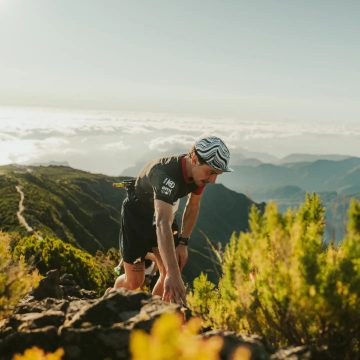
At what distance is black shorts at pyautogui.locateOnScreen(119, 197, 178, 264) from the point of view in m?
6.77

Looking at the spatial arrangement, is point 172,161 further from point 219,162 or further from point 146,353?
point 146,353

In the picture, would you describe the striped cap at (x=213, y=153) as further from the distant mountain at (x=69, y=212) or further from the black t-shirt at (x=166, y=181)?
the distant mountain at (x=69, y=212)

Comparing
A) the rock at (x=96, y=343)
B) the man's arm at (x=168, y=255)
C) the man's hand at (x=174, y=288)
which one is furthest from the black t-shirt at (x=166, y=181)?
the rock at (x=96, y=343)

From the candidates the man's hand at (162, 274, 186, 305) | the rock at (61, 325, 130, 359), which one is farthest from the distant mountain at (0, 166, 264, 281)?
the rock at (61, 325, 130, 359)

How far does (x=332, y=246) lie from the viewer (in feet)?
13.8

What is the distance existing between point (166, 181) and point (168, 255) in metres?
1.03

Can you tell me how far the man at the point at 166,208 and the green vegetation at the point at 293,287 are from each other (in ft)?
3.13

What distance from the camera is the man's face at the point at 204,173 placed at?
547 cm

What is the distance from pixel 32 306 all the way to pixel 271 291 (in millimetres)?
3134

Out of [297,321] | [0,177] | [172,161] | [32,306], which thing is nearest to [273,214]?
[297,321]

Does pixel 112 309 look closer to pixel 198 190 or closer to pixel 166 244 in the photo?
pixel 166 244

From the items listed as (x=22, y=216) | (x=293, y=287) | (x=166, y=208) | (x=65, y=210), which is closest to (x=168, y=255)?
(x=166, y=208)

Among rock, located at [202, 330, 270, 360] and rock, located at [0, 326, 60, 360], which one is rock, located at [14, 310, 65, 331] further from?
rock, located at [202, 330, 270, 360]

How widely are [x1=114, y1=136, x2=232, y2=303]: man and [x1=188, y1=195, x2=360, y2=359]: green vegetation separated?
0.95 m
